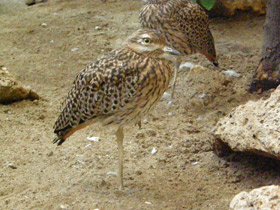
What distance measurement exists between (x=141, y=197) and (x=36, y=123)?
64.7 inches

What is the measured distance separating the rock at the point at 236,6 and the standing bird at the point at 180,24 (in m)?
1.62

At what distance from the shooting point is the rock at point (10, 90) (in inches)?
199

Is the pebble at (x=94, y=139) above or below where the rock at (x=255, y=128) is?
below

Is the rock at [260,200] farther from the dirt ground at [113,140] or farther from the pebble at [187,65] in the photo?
the pebble at [187,65]

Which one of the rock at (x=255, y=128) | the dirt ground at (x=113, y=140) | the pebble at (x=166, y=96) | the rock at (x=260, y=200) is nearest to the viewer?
the rock at (x=260, y=200)

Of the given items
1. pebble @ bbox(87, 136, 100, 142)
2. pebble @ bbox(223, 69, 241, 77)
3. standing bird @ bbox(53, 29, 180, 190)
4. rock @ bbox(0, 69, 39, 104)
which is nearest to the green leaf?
pebble @ bbox(223, 69, 241, 77)

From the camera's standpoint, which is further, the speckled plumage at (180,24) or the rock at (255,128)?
the speckled plumage at (180,24)

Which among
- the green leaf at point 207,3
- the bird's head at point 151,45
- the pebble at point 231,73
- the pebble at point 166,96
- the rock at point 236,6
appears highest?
the bird's head at point 151,45

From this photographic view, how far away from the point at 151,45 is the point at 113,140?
1.29 m

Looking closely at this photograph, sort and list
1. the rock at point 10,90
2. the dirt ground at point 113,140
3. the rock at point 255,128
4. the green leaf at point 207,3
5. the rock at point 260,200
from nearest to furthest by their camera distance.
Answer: the rock at point 260,200, the rock at point 255,128, the dirt ground at point 113,140, the rock at point 10,90, the green leaf at point 207,3

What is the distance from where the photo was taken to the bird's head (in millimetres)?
3617

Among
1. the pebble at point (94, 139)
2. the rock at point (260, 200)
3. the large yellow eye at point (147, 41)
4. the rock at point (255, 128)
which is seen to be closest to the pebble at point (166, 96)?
the pebble at point (94, 139)

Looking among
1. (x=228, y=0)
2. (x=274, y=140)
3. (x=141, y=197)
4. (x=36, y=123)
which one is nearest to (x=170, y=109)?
(x=36, y=123)

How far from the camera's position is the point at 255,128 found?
3504 mm
